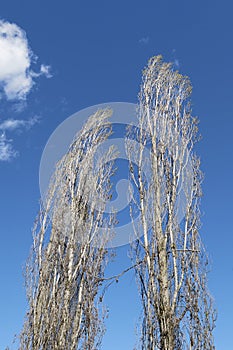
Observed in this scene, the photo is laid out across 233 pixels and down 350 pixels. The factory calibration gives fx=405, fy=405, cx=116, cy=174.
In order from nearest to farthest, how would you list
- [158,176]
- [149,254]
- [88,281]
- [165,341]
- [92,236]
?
1. [165,341]
2. [149,254]
3. [158,176]
4. [88,281]
5. [92,236]

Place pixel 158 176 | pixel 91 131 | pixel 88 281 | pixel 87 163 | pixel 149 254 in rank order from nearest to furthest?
pixel 149 254 < pixel 158 176 < pixel 88 281 < pixel 87 163 < pixel 91 131

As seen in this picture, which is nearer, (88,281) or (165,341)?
(165,341)

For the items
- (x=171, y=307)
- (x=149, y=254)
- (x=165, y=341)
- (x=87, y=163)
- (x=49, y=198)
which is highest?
(x=87, y=163)

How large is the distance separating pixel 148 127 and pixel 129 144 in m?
0.54

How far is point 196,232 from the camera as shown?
27.3ft

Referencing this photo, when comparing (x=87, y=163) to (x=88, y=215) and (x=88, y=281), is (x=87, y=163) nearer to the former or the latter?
(x=88, y=215)

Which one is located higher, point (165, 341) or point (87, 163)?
point (87, 163)

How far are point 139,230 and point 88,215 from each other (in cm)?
396

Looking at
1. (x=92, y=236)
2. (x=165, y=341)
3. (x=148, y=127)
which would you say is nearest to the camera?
(x=165, y=341)

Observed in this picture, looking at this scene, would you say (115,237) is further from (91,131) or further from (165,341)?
(165,341)

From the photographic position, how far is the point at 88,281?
33.6 ft

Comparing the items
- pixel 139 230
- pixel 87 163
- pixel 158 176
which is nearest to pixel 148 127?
pixel 158 176

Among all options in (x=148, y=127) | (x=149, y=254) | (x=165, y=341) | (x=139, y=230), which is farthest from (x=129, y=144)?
(x=165, y=341)

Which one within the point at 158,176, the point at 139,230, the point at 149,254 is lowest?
the point at 149,254
